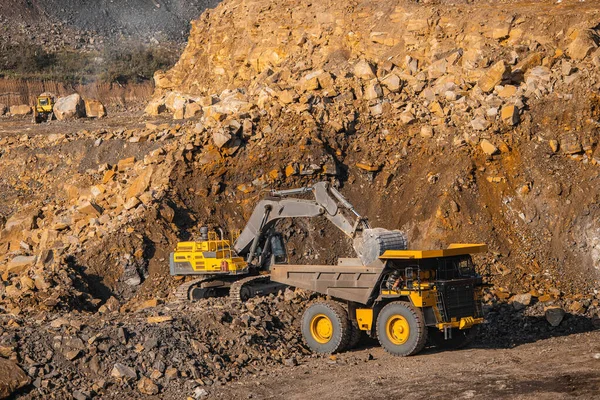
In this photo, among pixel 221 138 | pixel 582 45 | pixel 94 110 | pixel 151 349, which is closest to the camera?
pixel 151 349

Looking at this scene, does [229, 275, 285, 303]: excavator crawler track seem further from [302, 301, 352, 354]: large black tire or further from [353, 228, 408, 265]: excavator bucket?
[353, 228, 408, 265]: excavator bucket

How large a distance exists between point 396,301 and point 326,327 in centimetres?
156

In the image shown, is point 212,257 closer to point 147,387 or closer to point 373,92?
point 147,387

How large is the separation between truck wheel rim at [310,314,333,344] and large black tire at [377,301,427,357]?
1065 mm

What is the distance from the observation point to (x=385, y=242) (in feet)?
55.0

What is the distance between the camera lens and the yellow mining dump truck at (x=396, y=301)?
1605 cm

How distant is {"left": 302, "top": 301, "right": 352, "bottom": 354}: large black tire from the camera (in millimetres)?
16891

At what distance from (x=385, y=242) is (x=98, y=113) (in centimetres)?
2613

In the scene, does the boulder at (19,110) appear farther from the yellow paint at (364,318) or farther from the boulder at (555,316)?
the boulder at (555,316)

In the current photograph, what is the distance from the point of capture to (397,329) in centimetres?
1645

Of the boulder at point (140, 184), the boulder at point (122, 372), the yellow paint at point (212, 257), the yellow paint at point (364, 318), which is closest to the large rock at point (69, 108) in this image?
the boulder at point (140, 184)

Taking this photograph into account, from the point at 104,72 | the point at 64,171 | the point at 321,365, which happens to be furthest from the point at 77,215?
the point at 104,72

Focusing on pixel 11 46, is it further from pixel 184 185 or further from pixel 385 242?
pixel 385 242

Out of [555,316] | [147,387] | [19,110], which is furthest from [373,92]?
[19,110]
